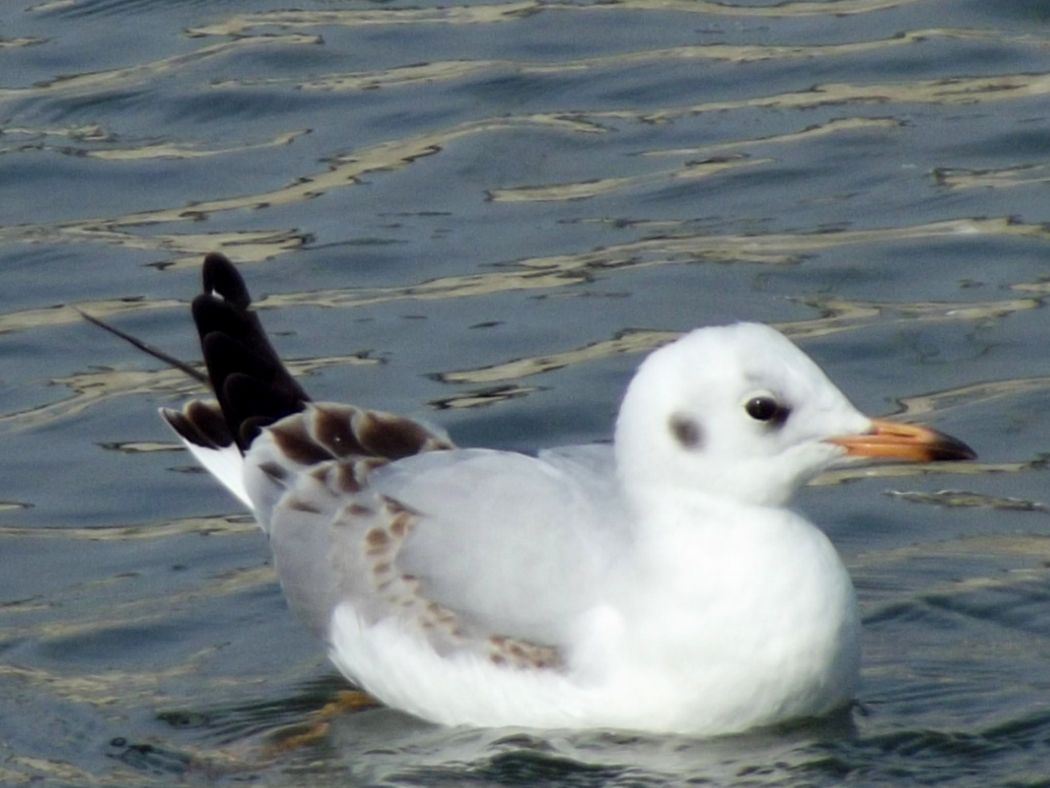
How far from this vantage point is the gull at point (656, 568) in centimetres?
679

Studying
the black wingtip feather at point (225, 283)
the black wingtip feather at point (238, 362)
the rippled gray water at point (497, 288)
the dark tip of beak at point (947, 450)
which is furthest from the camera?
the black wingtip feather at point (225, 283)

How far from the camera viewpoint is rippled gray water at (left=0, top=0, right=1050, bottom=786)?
7.45 m

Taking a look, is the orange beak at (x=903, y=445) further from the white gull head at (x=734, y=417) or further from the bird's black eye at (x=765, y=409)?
the bird's black eye at (x=765, y=409)

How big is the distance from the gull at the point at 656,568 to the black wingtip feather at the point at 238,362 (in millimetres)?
1015

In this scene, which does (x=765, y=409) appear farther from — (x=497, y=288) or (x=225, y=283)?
(x=497, y=288)

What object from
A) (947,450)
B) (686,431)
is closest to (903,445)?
(947,450)

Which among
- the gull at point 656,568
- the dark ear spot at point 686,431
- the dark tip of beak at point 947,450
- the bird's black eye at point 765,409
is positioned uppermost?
the bird's black eye at point 765,409

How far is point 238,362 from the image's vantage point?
8359mm

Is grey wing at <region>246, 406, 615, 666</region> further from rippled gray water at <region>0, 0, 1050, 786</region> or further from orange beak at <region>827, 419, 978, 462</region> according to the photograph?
orange beak at <region>827, 419, 978, 462</region>

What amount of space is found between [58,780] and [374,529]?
117cm

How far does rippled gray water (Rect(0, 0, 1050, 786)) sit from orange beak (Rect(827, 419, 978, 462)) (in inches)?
33.7

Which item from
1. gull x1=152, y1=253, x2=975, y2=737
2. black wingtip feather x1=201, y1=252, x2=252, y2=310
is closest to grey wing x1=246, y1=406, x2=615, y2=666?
gull x1=152, y1=253, x2=975, y2=737

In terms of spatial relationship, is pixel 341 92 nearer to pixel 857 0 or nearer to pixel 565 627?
pixel 857 0

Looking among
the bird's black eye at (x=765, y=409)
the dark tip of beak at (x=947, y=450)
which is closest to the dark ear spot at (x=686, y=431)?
the bird's black eye at (x=765, y=409)
